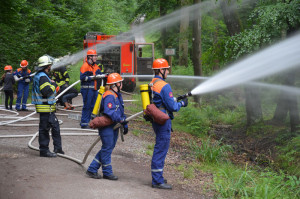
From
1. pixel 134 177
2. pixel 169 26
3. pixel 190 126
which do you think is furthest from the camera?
pixel 169 26

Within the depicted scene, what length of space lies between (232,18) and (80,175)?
840 centimetres

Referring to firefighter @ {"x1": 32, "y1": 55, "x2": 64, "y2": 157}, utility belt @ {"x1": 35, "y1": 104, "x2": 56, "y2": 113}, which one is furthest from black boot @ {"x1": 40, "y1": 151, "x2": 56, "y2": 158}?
utility belt @ {"x1": 35, "y1": 104, "x2": 56, "y2": 113}

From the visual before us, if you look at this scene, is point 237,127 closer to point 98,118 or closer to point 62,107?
point 62,107

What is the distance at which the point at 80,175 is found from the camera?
6.14m

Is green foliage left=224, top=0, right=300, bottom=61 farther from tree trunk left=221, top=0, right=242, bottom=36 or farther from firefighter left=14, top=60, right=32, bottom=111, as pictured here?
firefighter left=14, top=60, right=32, bottom=111

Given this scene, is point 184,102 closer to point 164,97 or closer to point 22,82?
point 164,97

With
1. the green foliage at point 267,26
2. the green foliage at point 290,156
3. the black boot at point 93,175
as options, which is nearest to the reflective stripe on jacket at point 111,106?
the black boot at point 93,175

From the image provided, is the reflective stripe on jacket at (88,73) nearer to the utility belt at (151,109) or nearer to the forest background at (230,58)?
the forest background at (230,58)

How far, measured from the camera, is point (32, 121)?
10.8 metres

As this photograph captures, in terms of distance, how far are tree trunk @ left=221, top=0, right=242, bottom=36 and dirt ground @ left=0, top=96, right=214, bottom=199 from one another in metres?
5.23

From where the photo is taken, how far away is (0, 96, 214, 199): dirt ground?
5230mm

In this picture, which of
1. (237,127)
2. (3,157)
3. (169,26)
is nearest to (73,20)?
(169,26)

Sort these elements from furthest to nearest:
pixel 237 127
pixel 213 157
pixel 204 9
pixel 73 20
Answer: pixel 73 20 → pixel 204 9 → pixel 237 127 → pixel 213 157

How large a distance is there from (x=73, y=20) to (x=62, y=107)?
12632mm
